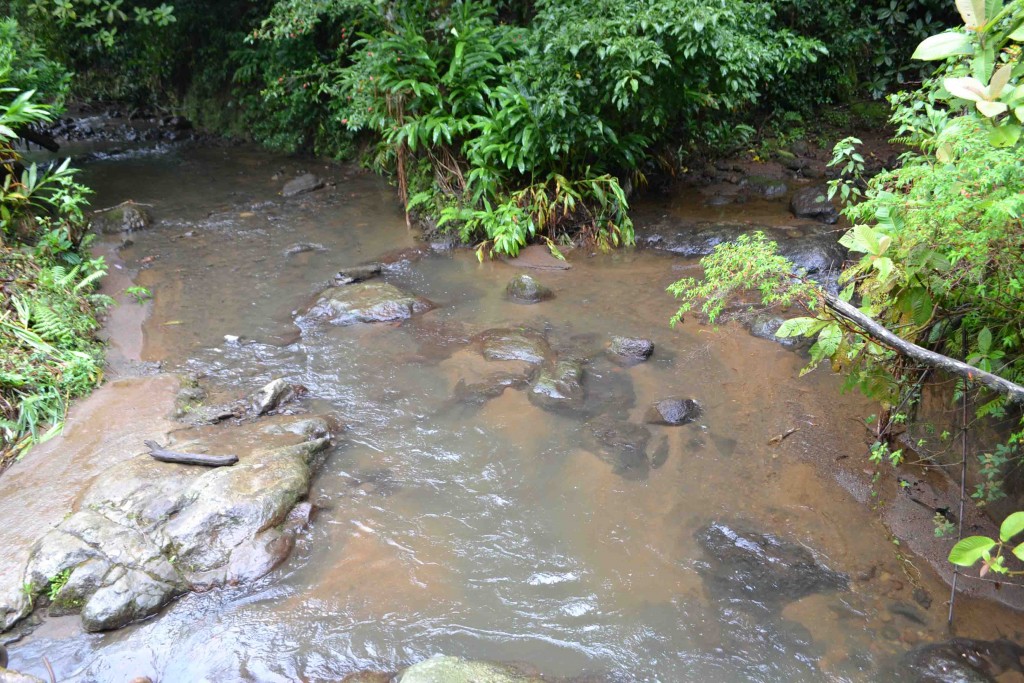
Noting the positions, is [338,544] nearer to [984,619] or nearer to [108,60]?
[984,619]

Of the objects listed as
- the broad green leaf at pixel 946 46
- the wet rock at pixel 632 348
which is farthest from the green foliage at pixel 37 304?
the broad green leaf at pixel 946 46

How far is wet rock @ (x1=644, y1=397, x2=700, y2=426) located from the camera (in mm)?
5293

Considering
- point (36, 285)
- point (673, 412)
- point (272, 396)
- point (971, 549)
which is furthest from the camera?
point (36, 285)

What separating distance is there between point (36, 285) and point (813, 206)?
8682 mm

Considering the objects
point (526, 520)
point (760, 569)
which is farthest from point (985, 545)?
point (526, 520)

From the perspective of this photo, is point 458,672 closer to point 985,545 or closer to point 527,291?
point 985,545

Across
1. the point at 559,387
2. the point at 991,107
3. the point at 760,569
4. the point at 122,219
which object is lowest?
the point at 760,569

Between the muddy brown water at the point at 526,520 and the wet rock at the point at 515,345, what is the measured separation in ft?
0.48

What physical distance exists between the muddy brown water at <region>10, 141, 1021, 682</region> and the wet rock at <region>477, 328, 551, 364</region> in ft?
0.48

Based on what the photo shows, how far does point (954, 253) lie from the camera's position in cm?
325

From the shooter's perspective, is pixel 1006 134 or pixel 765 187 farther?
pixel 765 187

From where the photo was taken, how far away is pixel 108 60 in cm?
1482

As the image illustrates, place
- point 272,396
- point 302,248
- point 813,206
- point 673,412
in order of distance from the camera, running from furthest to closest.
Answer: point 302,248 < point 813,206 < point 272,396 < point 673,412

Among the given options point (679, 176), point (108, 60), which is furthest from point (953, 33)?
point (108, 60)
